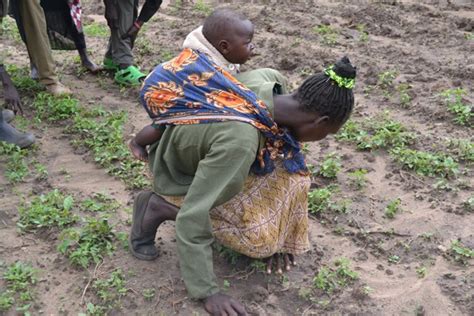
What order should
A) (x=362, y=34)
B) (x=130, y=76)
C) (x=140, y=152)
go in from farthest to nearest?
1. (x=362, y=34)
2. (x=130, y=76)
3. (x=140, y=152)

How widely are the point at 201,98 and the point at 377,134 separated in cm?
207

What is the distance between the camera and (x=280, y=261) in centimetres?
292

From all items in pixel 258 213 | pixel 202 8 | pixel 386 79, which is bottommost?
pixel 202 8

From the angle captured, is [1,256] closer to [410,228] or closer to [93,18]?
[410,228]

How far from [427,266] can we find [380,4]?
4628 millimetres

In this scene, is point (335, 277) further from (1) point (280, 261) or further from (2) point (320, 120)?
(2) point (320, 120)

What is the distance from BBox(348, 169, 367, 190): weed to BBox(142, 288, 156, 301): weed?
1.48 meters

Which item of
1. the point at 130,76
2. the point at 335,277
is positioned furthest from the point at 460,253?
the point at 130,76

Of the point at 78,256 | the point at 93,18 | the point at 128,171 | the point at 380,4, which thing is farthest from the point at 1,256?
the point at 380,4

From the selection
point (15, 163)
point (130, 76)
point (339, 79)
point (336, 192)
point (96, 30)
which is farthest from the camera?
point (96, 30)

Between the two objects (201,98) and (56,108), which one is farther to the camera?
(56,108)

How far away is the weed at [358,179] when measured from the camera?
12.0ft

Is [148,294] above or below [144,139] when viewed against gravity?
below

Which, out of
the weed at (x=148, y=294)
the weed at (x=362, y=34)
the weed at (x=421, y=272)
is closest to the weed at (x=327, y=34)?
the weed at (x=362, y=34)
